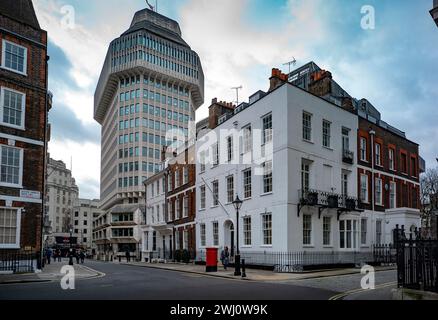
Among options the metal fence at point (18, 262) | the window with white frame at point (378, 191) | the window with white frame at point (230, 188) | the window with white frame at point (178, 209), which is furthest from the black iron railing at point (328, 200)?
the window with white frame at point (178, 209)

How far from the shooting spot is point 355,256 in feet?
98.7

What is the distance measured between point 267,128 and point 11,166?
52.3 ft

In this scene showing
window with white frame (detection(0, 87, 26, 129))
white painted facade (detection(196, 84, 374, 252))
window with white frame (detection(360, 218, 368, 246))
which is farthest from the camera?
window with white frame (detection(360, 218, 368, 246))

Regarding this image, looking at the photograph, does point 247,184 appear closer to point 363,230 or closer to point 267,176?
point 267,176

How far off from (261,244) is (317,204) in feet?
14.8

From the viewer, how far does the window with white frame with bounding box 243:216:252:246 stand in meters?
29.8

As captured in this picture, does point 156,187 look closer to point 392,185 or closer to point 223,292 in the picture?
point 392,185

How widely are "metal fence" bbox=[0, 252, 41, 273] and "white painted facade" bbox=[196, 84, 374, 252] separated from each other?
13.6m

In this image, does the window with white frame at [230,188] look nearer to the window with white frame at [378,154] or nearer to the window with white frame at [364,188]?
the window with white frame at [364,188]

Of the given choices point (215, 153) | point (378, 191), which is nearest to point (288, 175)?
point (215, 153)

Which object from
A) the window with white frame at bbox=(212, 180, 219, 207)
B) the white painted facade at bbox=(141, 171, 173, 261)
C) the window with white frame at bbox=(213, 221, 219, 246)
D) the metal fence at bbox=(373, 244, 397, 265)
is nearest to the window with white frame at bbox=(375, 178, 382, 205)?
the metal fence at bbox=(373, 244, 397, 265)

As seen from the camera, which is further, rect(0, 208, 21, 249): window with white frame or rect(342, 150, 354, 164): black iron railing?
rect(342, 150, 354, 164): black iron railing

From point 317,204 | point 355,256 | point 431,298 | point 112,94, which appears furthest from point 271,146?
Result: point 112,94

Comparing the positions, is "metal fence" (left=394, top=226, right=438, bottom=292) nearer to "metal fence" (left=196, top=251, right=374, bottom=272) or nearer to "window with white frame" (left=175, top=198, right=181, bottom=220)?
"metal fence" (left=196, top=251, right=374, bottom=272)
